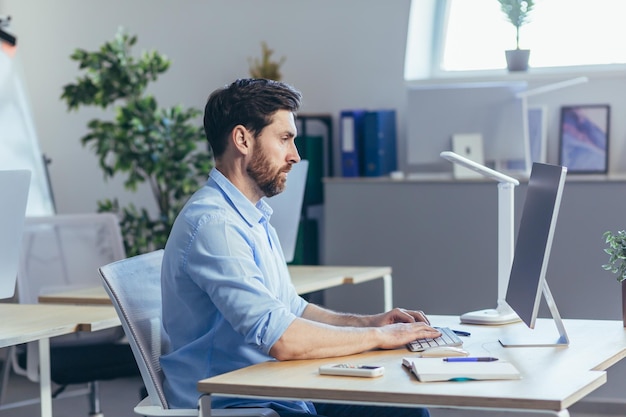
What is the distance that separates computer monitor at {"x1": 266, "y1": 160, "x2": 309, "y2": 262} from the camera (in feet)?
12.1

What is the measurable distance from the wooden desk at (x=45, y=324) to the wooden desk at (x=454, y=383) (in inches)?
29.6

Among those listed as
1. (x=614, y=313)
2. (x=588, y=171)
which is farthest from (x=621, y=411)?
(x=588, y=171)

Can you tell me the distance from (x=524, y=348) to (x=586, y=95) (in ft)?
8.77

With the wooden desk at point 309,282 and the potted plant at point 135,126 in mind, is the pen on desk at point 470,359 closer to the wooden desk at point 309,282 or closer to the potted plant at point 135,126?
the wooden desk at point 309,282

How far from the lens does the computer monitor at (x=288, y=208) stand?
12.1 ft

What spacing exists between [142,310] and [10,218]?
1.86ft

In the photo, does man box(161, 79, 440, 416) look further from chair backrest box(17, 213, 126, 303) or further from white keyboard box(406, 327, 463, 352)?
chair backrest box(17, 213, 126, 303)

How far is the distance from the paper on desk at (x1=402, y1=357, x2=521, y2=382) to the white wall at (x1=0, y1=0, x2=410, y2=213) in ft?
10.5

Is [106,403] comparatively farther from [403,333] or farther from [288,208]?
[403,333]

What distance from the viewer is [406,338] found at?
2252 millimetres

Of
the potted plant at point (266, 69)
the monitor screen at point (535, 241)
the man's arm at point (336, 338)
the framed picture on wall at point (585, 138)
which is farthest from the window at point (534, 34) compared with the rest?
the man's arm at point (336, 338)

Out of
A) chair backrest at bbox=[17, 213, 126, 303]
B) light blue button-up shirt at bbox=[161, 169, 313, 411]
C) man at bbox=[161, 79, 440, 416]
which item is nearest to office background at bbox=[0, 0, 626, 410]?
chair backrest at bbox=[17, 213, 126, 303]

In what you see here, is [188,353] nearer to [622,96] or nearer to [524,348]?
[524,348]

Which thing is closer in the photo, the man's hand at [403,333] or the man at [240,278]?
the man at [240,278]
